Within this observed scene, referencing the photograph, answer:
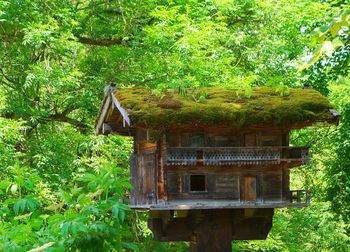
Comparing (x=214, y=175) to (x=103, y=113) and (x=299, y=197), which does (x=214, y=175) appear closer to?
(x=299, y=197)

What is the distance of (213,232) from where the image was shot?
1132 centimetres

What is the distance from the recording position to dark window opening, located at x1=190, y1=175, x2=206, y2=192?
1102 cm

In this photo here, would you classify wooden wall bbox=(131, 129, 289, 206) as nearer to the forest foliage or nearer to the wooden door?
the wooden door

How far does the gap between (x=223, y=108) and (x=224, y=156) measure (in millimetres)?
743

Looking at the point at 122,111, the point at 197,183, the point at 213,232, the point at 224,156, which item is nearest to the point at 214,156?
the point at 224,156

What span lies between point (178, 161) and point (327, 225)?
11620 mm

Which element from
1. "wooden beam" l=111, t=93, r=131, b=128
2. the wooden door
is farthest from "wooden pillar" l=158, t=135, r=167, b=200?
the wooden door

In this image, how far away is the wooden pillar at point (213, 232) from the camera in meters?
11.3

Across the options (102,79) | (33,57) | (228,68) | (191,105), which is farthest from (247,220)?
(33,57)

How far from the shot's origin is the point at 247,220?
→ 39.0 feet

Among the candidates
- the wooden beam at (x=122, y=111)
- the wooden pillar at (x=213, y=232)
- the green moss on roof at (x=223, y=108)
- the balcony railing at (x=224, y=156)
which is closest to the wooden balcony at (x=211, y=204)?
the wooden pillar at (x=213, y=232)

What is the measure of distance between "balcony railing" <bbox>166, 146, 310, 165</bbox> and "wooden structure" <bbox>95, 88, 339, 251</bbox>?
0.05ft

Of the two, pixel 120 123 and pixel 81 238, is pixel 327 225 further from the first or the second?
pixel 81 238

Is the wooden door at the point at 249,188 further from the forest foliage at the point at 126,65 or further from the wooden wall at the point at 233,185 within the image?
the forest foliage at the point at 126,65
